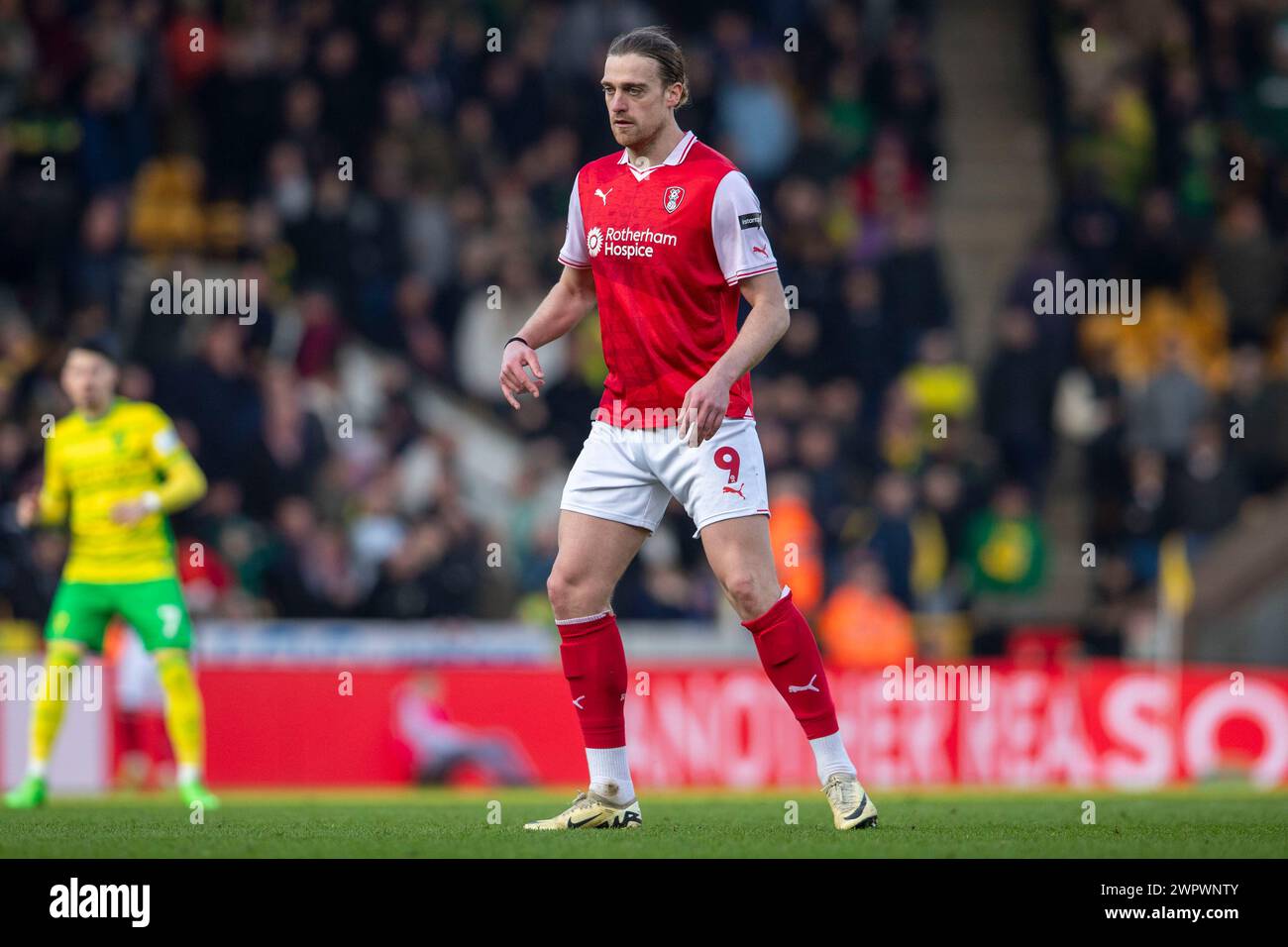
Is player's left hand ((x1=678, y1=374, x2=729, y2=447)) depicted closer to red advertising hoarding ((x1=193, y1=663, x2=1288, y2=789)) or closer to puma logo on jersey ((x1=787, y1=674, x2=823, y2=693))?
puma logo on jersey ((x1=787, y1=674, x2=823, y2=693))

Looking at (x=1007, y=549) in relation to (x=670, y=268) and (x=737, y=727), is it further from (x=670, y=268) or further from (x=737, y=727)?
(x=670, y=268)

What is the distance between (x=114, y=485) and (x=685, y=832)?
4468mm

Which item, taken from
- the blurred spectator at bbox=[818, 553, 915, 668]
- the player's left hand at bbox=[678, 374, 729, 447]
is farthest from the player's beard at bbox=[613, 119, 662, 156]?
the blurred spectator at bbox=[818, 553, 915, 668]

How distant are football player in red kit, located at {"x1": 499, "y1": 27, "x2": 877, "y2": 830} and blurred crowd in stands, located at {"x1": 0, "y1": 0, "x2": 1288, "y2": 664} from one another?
824 centimetres

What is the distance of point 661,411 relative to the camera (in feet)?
23.0

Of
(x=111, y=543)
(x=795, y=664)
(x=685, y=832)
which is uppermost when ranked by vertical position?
(x=111, y=543)

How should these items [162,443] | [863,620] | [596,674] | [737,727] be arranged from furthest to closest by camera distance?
[863,620] → [737,727] → [162,443] → [596,674]

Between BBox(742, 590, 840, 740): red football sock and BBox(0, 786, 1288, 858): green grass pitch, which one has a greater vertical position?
BBox(742, 590, 840, 740): red football sock

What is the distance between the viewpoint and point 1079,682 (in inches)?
586

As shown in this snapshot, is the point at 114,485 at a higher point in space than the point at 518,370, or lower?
lower

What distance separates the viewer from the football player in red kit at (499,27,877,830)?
6879mm

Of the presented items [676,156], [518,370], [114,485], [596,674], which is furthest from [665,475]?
[114,485]

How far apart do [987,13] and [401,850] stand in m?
17.8
